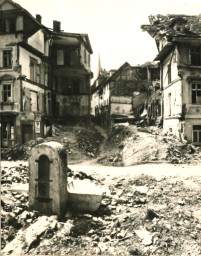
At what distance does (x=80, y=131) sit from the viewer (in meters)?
5.17

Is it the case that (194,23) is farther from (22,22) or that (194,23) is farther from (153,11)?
(22,22)

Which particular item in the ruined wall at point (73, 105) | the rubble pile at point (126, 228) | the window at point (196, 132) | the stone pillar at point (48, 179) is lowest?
the rubble pile at point (126, 228)

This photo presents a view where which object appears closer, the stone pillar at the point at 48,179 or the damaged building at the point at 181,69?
the stone pillar at the point at 48,179

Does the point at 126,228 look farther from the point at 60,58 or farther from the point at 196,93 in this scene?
the point at 196,93

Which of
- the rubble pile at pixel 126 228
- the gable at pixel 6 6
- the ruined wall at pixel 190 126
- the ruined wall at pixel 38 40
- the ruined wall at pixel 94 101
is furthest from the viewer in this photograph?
the ruined wall at pixel 190 126

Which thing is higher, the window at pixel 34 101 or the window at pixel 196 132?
the window at pixel 34 101

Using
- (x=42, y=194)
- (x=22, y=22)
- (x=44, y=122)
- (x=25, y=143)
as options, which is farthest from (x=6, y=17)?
(x=42, y=194)

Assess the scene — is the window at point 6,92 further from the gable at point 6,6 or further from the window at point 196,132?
the window at point 196,132

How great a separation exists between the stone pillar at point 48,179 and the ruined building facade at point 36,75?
62cm

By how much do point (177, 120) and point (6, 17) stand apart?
4828 millimetres

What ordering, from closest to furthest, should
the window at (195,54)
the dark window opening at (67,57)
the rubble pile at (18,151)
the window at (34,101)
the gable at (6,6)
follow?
the gable at (6,6), the rubble pile at (18,151), the window at (34,101), the dark window opening at (67,57), the window at (195,54)

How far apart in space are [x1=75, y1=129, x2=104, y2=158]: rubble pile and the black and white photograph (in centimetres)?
2

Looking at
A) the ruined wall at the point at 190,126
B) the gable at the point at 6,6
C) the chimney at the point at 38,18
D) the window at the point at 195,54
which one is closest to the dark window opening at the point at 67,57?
the chimney at the point at 38,18

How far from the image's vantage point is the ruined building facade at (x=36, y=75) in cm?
458
